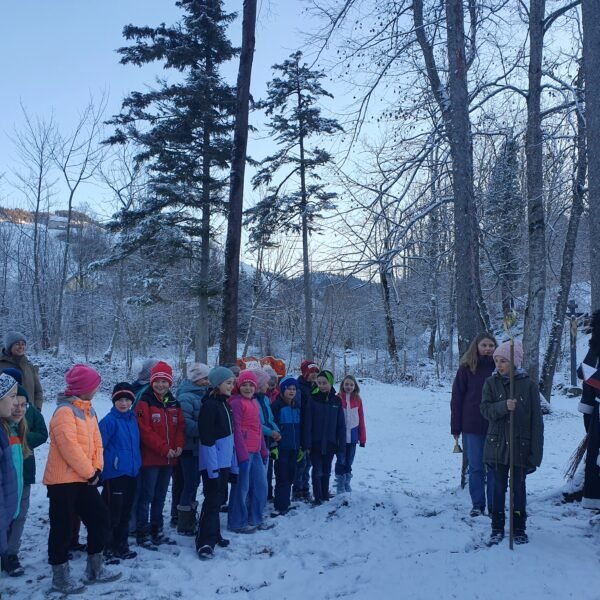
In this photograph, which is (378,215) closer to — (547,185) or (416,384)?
(547,185)

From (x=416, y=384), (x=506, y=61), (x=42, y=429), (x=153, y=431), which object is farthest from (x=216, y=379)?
(x=416, y=384)

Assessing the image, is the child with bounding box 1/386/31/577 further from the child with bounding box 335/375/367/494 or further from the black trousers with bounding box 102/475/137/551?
the child with bounding box 335/375/367/494

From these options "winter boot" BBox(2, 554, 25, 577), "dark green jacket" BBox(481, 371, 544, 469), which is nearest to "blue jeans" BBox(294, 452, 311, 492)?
"dark green jacket" BBox(481, 371, 544, 469)

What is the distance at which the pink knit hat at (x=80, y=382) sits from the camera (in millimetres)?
4562

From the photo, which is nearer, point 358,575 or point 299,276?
point 358,575

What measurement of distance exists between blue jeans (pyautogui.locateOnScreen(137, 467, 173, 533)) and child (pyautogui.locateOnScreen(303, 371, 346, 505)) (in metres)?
1.96

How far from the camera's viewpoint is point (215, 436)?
5379 millimetres

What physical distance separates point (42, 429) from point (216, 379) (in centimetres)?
170

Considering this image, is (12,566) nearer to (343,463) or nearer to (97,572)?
(97,572)

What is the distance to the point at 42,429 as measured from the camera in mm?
5109

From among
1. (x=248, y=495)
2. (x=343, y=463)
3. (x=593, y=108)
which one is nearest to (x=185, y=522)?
(x=248, y=495)

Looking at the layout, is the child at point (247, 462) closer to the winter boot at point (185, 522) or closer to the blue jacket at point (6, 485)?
the winter boot at point (185, 522)

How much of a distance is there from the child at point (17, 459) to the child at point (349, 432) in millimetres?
3884

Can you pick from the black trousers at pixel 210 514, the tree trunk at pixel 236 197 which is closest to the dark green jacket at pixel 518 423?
the black trousers at pixel 210 514
